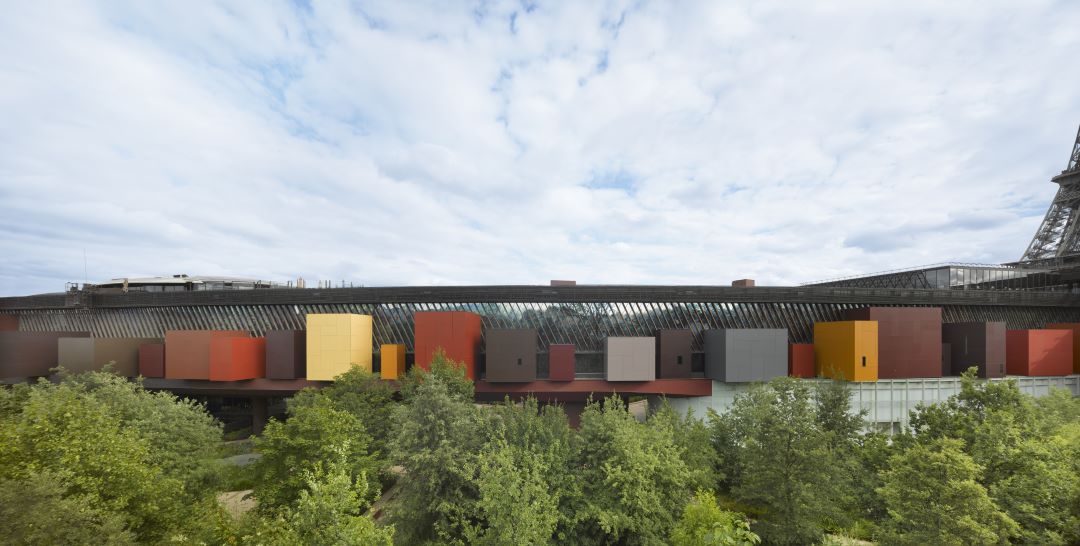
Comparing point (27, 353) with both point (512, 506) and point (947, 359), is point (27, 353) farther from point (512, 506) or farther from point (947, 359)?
point (947, 359)

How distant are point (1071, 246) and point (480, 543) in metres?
106

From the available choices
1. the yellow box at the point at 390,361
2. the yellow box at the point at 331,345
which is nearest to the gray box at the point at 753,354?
the yellow box at the point at 390,361

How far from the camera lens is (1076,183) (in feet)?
216

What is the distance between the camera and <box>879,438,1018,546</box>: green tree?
13789mm

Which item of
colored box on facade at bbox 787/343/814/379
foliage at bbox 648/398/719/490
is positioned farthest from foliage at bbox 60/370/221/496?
colored box on facade at bbox 787/343/814/379

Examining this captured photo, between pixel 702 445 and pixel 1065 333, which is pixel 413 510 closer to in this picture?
pixel 702 445

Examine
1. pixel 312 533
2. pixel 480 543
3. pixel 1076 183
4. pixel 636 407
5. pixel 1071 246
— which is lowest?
pixel 636 407

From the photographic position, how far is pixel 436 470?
61.9 ft

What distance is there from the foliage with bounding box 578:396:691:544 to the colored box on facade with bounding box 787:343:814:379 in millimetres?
21366

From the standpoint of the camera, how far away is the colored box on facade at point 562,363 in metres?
33.6

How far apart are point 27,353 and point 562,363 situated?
5190 centimetres

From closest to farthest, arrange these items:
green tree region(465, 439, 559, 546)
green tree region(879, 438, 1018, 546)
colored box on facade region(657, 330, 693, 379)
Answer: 1. green tree region(879, 438, 1018, 546)
2. green tree region(465, 439, 559, 546)
3. colored box on facade region(657, 330, 693, 379)

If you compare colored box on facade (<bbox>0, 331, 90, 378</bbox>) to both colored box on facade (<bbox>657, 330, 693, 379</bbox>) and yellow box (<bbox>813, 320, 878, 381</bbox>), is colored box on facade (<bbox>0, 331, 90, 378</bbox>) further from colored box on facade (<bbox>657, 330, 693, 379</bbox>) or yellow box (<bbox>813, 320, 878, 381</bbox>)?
yellow box (<bbox>813, 320, 878, 381</bbox>)

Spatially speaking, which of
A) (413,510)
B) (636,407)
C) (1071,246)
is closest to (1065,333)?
(636,407)
